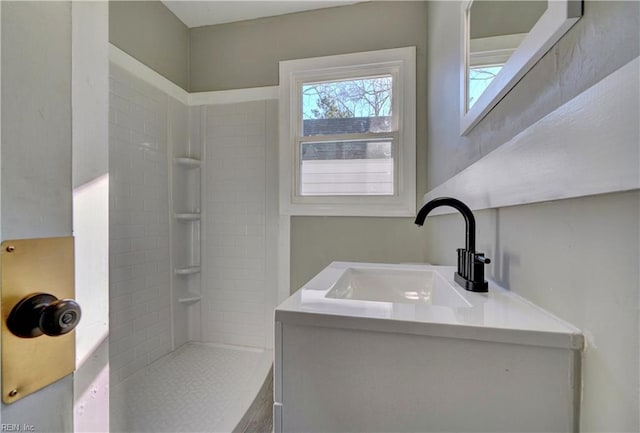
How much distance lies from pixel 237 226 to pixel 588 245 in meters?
2.05

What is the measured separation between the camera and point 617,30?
331 millimetres

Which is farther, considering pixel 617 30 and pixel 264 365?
pixel 264 365

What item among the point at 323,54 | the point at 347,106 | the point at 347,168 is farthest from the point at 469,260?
the point at 323,54

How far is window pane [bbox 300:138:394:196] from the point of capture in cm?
194

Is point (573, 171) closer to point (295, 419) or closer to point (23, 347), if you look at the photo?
point (295, 419)

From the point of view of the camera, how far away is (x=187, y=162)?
7.02ft

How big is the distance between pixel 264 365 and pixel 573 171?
1.99 meters

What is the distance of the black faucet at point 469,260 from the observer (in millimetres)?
629

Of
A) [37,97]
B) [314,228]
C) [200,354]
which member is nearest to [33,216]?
[37,97]

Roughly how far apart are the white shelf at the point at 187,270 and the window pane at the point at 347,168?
1.02 m

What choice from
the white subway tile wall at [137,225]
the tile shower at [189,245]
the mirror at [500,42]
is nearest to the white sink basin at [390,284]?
the mirror at [500,42]

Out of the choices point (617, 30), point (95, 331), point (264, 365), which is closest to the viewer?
point (617, 30)

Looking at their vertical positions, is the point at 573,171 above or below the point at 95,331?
above

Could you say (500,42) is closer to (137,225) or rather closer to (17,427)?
(17,427)
